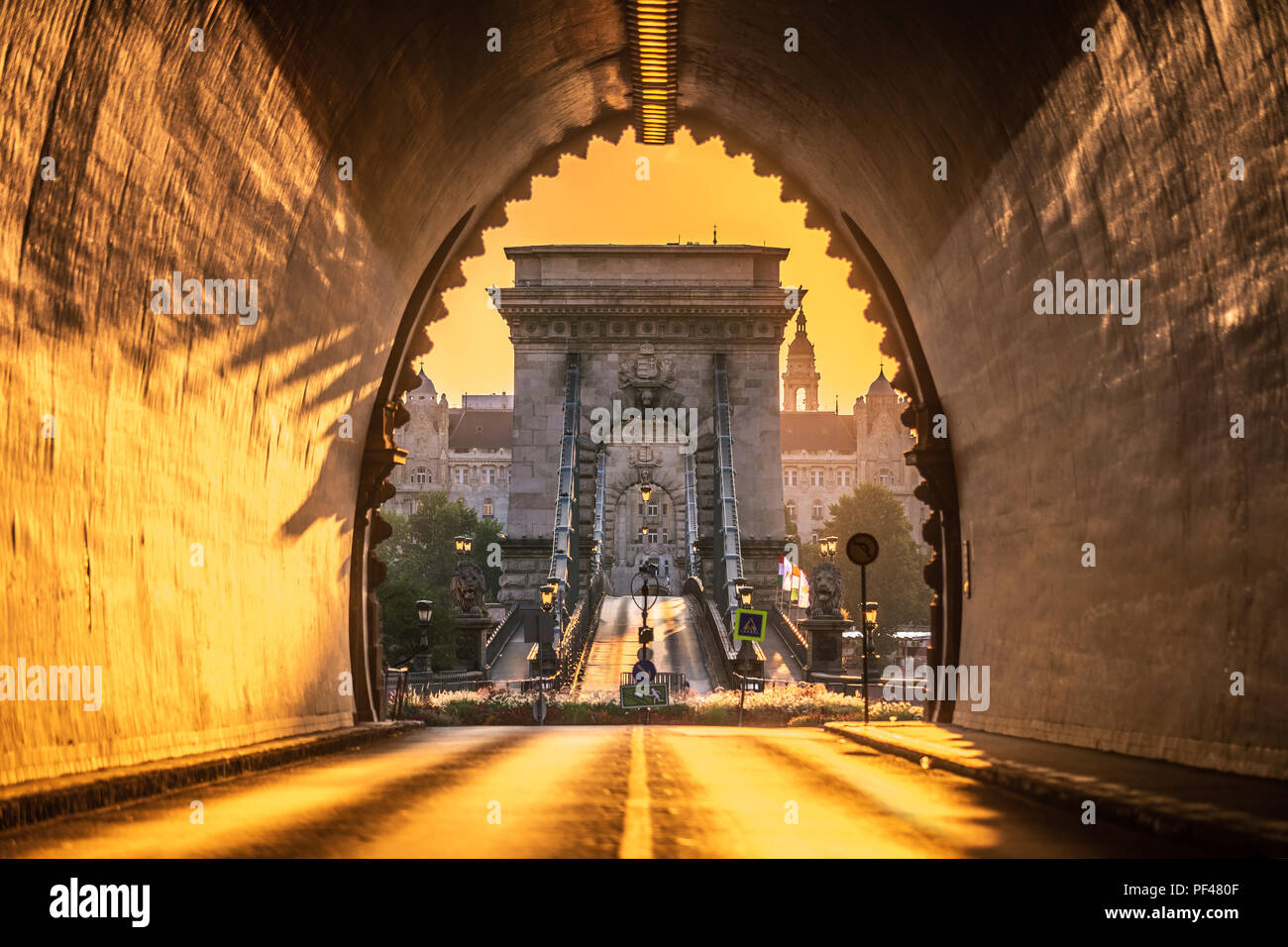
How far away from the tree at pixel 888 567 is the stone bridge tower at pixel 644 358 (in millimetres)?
32120

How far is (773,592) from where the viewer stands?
63.9 metres

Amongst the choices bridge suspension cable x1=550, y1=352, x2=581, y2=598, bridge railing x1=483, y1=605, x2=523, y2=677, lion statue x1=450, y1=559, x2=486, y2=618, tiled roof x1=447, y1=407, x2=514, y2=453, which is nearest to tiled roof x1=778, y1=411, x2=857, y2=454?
tiled roof x1=447, y1=407, x2=514, y2=453

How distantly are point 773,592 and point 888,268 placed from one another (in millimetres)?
45579

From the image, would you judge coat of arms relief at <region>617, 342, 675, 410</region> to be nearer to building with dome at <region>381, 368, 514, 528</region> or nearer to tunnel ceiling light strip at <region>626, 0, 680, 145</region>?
tunnel ceiling light strip at <region>626, 0, 680, 145</region>

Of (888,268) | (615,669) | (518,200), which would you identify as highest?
(518,200)

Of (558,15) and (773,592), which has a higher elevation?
(558,15)

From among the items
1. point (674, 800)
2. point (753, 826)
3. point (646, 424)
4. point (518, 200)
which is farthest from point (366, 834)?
point (646, 424)

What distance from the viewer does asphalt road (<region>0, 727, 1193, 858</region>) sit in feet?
21.6

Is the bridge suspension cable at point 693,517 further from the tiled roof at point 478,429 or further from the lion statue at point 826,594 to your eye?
the tiled roof at point 478,429

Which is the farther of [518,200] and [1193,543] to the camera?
[518,200]

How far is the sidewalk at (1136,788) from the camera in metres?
6.80

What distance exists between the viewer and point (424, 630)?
38.5 metres

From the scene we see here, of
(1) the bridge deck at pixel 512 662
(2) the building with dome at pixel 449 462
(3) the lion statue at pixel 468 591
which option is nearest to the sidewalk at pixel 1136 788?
(3) the lion statue at pixel 468 591
